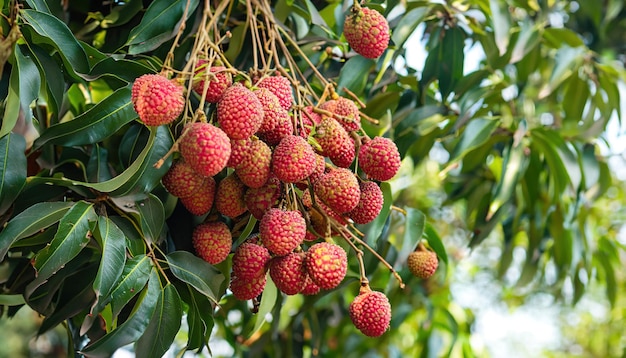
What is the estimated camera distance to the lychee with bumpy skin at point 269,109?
2.50ft

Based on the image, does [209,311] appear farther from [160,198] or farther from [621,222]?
[621,222]

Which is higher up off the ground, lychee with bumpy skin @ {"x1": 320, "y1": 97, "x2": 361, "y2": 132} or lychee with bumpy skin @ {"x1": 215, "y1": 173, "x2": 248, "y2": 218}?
lychee with bumpy skin @ {"x1": 320, "y1": 97, "x2": 361, "y2": 132}

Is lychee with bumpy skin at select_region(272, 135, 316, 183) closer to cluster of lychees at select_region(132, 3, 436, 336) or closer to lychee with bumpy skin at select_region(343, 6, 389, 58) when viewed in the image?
cluster of lychees at select_region(132, 3, 436, 336)

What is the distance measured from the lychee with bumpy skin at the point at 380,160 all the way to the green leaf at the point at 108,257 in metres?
0.29

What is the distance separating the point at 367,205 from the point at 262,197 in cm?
12

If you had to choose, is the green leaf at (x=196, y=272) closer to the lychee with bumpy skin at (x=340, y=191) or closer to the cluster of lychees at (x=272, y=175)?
the cluster of lychees at (x=272, y=175)

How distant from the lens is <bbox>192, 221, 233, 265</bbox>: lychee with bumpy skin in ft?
2.69

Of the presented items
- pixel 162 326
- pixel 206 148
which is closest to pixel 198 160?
pixel 206 148

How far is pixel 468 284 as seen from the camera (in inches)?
144

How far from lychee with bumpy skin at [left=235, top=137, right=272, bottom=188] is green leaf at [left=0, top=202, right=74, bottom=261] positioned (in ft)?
0.67

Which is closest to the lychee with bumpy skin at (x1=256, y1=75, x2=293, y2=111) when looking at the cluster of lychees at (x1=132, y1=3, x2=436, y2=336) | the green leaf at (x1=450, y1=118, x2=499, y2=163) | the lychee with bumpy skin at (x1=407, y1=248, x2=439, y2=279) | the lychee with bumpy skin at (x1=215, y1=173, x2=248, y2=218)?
the cluster of lychees at (x1=132, y1=3, x2=436, y2=336)

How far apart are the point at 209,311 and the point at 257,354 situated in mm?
838

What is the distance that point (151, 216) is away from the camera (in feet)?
2.68

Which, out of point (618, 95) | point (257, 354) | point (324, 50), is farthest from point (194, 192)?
point (618, 95)
